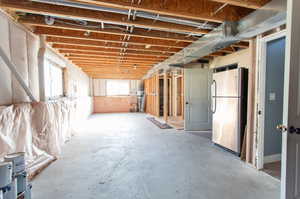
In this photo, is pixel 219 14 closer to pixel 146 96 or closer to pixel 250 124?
pixel 250 124

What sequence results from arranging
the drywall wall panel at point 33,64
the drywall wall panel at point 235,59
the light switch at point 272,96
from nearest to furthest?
1. the light switch at point 272,96
2. the drywall wall panel at point 33,64
3. the drywall wall panel at point 235,59

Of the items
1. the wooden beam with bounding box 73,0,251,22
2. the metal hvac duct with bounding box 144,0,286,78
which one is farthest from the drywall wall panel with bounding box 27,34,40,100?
the metal hvac duct with bounding box 144,0,286,78

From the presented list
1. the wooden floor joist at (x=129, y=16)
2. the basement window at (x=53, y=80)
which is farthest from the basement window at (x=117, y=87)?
the wooden floor joist at (x=129, y=16)

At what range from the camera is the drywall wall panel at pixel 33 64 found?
2896 mm

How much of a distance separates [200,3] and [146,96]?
26.4 feet

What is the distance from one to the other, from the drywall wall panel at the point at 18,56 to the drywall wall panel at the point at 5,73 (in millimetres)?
99

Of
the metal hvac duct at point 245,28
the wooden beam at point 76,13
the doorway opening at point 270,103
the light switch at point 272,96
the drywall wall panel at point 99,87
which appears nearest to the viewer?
the metal hvac duct at point 245,28

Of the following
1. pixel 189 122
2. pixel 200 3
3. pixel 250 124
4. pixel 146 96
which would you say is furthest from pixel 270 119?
pixel 146 96

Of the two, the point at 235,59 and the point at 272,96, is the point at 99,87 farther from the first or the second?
the point at 272,96

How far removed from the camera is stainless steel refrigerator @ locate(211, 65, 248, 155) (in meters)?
3.10

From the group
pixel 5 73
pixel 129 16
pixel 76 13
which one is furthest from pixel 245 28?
pixel 5 73

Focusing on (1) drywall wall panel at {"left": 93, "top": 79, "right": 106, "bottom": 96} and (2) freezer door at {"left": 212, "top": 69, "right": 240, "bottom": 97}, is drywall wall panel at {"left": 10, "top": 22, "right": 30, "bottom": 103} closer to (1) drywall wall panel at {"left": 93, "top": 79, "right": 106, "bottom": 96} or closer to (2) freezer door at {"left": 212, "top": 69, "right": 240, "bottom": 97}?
(2) freezer door at {"left": 212, "top": 69, "right": 240, "bottom": 97}

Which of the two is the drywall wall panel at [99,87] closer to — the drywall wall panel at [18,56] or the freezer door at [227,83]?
the drywall wall panel at [18,56]

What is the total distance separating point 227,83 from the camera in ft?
11.0
